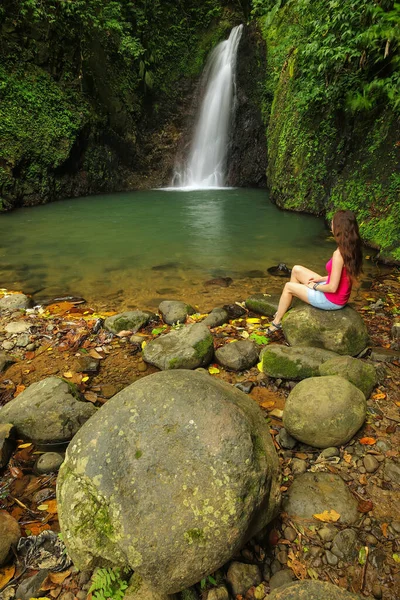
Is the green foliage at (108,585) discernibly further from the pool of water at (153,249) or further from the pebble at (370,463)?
the pool of water at (153,249)

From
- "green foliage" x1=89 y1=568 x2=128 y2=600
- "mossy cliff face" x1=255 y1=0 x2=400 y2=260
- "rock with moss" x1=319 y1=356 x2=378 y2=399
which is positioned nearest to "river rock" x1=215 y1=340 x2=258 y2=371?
"rock with moss" x1=319 y1=356 x2=378 y2=399

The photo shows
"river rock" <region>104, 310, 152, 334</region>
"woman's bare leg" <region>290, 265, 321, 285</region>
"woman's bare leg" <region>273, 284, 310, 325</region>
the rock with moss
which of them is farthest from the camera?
"river rock" <region>104, 310, 152, 334</region>

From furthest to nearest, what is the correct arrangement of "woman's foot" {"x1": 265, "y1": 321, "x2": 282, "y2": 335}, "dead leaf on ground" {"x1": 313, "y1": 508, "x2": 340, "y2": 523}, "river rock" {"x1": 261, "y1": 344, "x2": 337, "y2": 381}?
"woman's foot" {"x1": 265, "y1": 321, "x2": 282, "y2": 335}, "river rock" {"x1": 261, "y1": 344, "x2": 337, "y2": 381}, "dead leaf on ground" {"x1": 313, "y1": 508, "x2": 340, "y2": 523}

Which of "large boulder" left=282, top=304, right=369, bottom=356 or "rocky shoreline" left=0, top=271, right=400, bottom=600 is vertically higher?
"large boulder" left=282, top=304, right=369, bottom=356

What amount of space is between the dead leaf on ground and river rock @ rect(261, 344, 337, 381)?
125cm

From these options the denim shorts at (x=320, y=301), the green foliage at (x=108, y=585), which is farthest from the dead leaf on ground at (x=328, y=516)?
the denim shorts at (x=320, y=301)

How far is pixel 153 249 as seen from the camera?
25.2ft

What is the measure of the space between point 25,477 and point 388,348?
342 centimetres

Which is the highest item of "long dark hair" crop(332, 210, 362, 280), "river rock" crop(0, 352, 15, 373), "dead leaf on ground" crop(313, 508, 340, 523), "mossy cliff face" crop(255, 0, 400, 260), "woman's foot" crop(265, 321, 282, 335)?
"mossy cliff face" crop(255, 0, 400, 260)

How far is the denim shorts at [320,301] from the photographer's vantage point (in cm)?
358

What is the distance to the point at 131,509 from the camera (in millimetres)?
1559

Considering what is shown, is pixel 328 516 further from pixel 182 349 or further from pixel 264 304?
pixel 264 304

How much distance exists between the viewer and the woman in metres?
3.33

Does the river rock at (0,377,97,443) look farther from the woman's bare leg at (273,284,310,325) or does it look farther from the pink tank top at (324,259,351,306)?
the pink tank top at (324,259,351,306)
